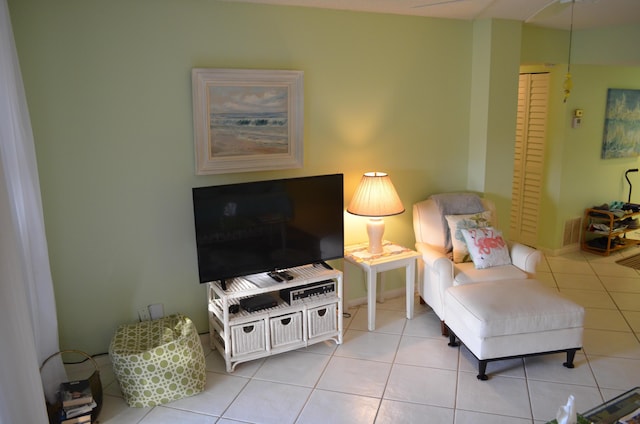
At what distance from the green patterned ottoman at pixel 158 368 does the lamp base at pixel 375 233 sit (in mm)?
1454

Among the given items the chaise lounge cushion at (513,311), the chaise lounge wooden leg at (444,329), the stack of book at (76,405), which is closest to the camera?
the stack of book at (76,405)

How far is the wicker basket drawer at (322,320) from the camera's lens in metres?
3.52

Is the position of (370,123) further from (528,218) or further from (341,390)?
(528,218)

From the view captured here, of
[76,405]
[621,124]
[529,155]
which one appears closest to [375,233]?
[76,405]

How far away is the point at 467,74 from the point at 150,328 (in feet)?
10.2

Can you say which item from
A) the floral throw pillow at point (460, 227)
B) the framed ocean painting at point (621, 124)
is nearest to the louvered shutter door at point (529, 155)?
the framed ocean painting at point (621, 124)

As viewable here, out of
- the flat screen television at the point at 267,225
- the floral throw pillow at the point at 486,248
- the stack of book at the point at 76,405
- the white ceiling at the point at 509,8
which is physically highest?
the white ceiling at the point at 509,8

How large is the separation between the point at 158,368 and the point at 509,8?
3411 mm

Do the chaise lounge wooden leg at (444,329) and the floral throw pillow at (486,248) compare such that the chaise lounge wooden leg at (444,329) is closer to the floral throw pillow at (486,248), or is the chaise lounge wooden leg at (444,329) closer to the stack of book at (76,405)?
the floral throw pillow at (486,248)

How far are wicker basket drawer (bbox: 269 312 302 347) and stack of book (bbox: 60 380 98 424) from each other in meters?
1.10

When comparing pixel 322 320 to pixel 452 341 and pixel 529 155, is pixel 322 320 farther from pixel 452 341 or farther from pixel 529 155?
pixel 529 155

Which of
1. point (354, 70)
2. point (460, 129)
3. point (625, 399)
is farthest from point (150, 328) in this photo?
point (460, 129)

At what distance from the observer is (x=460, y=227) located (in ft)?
13.1

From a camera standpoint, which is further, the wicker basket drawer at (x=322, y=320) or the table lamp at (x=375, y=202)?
the table lamp at (x=375, y=202)
